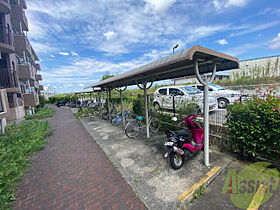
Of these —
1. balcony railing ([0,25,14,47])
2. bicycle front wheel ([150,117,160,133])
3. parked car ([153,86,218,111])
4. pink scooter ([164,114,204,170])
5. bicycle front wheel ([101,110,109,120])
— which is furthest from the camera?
balcony railing ([0,25,14,47])

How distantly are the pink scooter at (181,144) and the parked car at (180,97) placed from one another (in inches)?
67.5

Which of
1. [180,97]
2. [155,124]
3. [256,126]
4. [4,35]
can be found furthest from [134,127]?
[4,35]

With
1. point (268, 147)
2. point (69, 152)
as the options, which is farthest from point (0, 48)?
point (268, 147)

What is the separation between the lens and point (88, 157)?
3521 mm

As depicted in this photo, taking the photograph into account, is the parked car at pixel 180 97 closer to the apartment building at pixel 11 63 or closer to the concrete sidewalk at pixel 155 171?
the concrete sidewalk at pixel 155 171

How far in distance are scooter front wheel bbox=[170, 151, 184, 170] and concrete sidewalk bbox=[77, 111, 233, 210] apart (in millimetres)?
81

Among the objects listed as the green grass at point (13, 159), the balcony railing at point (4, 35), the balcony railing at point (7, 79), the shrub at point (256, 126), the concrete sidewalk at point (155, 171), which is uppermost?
the balcony railing at point (4, 35)

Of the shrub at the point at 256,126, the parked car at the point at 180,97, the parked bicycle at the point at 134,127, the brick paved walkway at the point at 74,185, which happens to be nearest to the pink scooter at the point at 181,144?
the shrub at the point at 256,126

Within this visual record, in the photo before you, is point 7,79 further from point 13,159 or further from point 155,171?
point 155,171

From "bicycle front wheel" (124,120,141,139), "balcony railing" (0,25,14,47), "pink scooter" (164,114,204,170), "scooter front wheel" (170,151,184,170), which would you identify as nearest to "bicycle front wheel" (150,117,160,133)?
"bicycle front wheel" (124,120,141,139)

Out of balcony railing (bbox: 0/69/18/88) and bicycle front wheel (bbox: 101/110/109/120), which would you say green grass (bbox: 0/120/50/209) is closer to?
bicycle front wheel (bbox: 101/110/109/120)

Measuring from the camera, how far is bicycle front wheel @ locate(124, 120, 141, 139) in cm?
470

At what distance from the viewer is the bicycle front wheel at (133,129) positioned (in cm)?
470

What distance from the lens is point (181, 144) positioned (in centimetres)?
282
